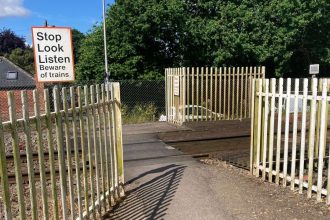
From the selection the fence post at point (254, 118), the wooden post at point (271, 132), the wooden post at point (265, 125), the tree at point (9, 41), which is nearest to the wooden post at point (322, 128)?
the wooden post at point (271, 132)

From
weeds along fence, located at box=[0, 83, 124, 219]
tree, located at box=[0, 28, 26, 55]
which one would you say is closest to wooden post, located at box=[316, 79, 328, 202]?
weeds along fence, located at box=[0, 83, 124, 219]

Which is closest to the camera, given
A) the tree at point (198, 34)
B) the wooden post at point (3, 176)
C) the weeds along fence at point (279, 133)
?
the wooden post at point (3, 176)

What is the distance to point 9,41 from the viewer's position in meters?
63.9

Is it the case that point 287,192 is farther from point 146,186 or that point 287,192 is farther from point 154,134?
point 154,134

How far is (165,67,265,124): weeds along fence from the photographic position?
14.1m

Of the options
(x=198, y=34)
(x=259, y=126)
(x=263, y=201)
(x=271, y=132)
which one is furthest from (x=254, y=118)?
(x=198, y=34)

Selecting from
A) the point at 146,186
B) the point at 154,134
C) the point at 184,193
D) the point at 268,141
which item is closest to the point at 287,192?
the point at 268,141

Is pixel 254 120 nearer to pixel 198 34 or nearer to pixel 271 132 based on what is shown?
pixel 271 132

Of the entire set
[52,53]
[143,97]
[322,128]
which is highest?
[52,53]

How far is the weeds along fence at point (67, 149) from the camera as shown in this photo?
10.1 ft

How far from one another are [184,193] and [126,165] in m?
2.26

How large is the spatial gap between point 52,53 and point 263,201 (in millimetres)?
4259

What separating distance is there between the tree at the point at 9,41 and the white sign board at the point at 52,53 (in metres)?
63.4

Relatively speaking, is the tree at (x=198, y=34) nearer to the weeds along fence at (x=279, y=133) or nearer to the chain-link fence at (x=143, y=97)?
the chain-link fence at (x=143, y=97)
